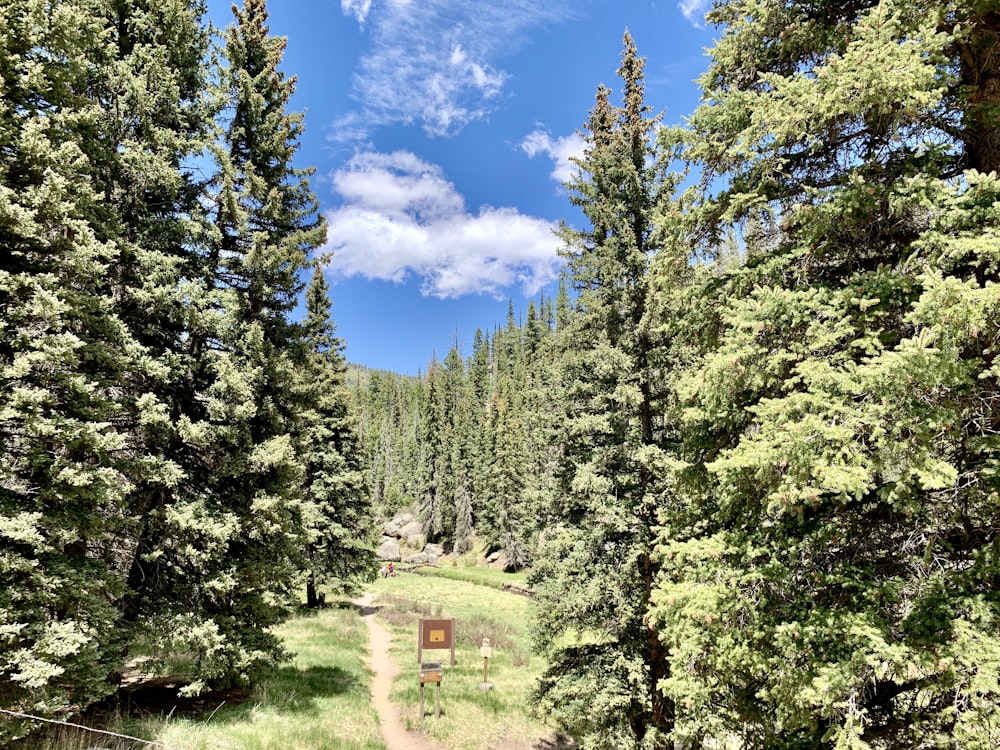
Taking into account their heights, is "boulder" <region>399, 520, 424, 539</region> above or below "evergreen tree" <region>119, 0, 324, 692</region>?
below

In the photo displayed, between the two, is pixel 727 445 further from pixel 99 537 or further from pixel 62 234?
pixel 62 234

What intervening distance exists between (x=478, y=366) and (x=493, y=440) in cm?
4621

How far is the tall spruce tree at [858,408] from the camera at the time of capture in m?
3.85

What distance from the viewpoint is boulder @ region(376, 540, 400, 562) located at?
63.8 metres

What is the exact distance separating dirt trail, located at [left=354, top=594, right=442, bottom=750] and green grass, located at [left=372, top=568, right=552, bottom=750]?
0.31 metres

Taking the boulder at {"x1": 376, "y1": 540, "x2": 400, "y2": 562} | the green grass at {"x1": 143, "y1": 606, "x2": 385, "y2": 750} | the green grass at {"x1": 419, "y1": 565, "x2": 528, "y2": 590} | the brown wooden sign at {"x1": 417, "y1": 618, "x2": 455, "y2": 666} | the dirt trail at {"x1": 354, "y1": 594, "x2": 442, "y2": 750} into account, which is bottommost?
the green grass at {"x1": 419, "y1": 565, "x2": 528, "y2": 590}

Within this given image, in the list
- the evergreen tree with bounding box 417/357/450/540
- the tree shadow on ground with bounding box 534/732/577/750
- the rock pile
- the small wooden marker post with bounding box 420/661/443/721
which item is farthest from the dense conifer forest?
the evergreen tree with bounding box 417/357/450/540

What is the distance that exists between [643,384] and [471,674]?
14.2m

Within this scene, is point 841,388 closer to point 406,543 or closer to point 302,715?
point 302,715

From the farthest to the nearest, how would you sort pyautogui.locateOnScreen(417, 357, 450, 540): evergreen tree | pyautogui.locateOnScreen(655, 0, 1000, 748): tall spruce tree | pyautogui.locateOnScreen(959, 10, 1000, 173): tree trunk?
pyautogui.locateOnScreen(417, 357, 450, 540): evergreen tree, pyautogui.locateOnScreen(959, 10, 1000, 173): tree trunk, pyautogui.locateOnScreen(655, 0, 1000, 748): tall spruce tree

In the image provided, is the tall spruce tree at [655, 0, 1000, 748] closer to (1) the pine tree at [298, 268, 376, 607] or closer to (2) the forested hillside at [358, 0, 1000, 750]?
(2) the forested hillside at [358, 0, 1000, 750]

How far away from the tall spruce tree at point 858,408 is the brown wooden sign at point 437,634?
10.7m

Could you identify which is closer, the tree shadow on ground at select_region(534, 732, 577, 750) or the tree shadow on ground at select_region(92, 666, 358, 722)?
the tree shadow on ground at select_region(92, 666, 358, 722)

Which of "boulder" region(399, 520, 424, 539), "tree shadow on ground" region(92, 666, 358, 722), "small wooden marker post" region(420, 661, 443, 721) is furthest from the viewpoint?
"boulder" region(399, 520, 424, 539)
